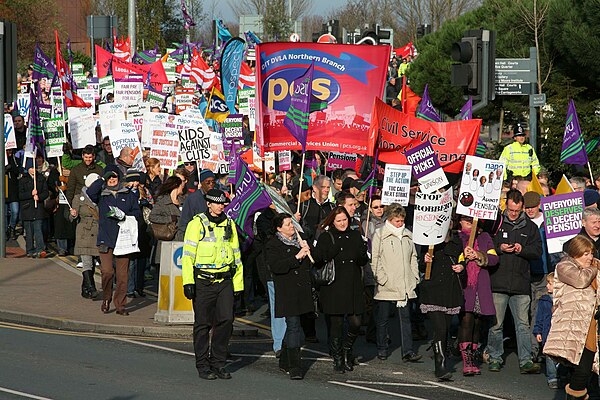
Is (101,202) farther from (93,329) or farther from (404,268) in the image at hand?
(404,268)

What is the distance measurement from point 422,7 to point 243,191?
5067cm

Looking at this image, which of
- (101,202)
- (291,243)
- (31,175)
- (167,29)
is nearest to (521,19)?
(31,175)

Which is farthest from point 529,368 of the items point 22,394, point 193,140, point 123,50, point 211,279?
point 123,50

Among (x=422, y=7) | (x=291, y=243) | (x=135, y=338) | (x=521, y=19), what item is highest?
(x=422, y=7)

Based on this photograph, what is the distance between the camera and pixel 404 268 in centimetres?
1353

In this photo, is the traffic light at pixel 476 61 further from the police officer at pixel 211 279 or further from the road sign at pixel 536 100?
the road sign at pixel 536 100

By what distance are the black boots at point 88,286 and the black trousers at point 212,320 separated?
192 inches

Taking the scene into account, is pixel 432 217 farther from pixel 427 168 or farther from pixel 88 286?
pixel 88 286

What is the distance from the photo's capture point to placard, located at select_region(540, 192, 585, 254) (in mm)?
12711

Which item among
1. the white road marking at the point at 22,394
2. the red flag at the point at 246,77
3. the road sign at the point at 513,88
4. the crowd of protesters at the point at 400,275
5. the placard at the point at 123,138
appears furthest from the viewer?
the road sign at the point at 513,88

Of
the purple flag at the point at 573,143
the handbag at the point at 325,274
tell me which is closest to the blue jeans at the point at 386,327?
the handbag at the point at 325,274

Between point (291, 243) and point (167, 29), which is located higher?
point (167, 29)

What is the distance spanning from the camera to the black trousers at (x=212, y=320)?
39.9 feet

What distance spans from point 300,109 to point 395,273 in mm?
2564
